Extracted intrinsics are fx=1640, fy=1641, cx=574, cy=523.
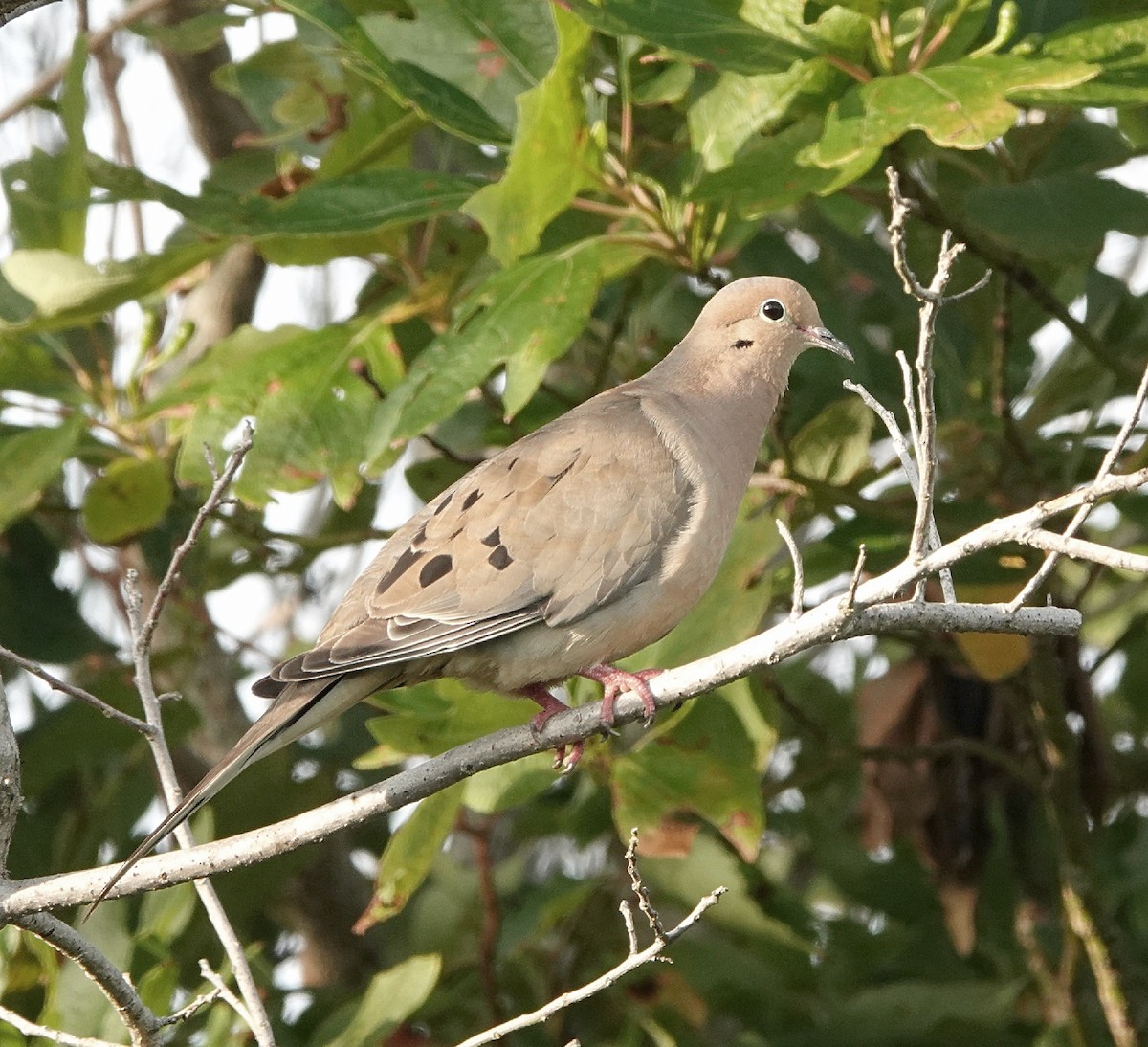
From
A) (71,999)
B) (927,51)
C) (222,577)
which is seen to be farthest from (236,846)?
(222,577)

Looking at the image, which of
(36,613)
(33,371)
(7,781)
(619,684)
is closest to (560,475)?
(619,684)

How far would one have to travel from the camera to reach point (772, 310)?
351 centimetres

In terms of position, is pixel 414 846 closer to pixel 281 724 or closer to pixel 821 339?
pixel 281 724

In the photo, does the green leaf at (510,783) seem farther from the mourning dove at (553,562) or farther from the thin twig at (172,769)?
the thin twig at (172,769)

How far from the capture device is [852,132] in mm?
2865

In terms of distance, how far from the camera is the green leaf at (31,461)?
3.57 metres

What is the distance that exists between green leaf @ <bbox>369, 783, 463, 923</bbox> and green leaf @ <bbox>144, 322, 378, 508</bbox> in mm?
665

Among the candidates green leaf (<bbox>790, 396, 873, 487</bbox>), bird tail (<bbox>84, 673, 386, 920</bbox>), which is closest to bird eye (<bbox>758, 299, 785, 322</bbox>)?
green leaf (<bbox>790, 396, 873, 487</bbox>)

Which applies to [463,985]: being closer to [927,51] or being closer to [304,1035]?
[304,1035]

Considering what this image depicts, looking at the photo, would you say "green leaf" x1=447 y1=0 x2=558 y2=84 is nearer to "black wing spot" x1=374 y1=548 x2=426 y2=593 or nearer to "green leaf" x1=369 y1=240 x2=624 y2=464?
"green leaf" x1=369 y1=240 x2=624 y2=464

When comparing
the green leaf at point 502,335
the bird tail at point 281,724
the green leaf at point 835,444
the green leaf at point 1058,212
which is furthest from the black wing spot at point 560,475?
the green leaf at point 1058,212

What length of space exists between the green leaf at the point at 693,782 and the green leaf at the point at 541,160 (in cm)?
104

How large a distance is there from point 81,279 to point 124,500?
1.66 feet

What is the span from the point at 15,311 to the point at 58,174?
1.10 ft
